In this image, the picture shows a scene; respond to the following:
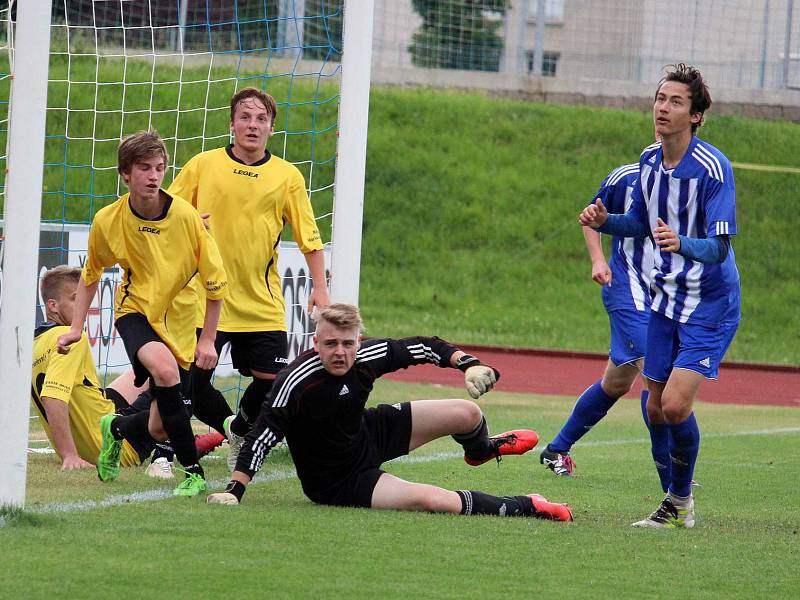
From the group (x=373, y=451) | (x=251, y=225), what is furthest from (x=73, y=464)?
(x=373, y=451)

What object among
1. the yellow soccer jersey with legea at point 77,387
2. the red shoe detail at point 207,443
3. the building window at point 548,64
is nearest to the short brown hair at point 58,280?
the yellow soccer jersey with legea at point 77,387

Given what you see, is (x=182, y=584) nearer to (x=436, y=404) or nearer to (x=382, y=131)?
(x=436, y=404)

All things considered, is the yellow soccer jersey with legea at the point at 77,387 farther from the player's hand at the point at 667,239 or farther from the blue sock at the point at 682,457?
the player's hand at the point at 667,239

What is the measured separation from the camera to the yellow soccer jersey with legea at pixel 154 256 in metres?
6.17

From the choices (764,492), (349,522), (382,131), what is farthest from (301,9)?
(349,522)

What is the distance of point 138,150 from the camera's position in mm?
5980

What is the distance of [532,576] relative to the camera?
14.7ft

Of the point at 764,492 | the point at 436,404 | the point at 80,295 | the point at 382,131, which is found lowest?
the point at 764,492

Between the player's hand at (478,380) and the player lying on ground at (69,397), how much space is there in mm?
2198

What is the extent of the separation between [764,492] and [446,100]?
19.5 metres

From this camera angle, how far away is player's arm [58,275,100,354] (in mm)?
6125

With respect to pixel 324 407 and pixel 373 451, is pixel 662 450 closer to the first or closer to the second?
pixel 373 451

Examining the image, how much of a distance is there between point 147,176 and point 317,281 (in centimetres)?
130

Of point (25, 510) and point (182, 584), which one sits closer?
point (182, 584)
